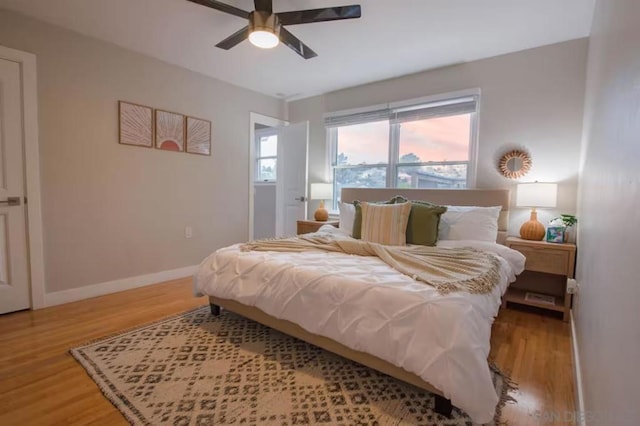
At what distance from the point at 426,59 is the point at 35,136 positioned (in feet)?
12.7

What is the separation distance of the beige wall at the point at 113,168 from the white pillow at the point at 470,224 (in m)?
2.90

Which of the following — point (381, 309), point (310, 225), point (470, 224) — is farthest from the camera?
point (310, 225)

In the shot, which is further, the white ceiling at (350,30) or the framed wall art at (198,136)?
the framed wall art at (198,136)

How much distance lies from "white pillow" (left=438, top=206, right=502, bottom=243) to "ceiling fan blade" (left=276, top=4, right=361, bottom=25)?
193 centimetres

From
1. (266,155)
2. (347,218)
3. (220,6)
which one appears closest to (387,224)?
(347,218)

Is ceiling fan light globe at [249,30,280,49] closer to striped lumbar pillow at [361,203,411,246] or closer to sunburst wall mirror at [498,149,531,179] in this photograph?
striped lumbar pillow at [361,203,411,246]

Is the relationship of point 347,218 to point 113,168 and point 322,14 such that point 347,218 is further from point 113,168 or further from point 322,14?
point 113,168

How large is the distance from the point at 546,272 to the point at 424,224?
1.15 m

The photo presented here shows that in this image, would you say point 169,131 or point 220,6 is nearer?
point 220,6

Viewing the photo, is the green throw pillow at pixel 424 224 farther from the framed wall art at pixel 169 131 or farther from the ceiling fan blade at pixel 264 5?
the framed wall art at pixel 169 131

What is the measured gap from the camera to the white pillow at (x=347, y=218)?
338 cm

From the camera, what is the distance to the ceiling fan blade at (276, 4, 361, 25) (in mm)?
2105

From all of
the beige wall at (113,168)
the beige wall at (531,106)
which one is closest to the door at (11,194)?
the beige wall at (113,168)

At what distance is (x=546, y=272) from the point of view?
2.74 m
